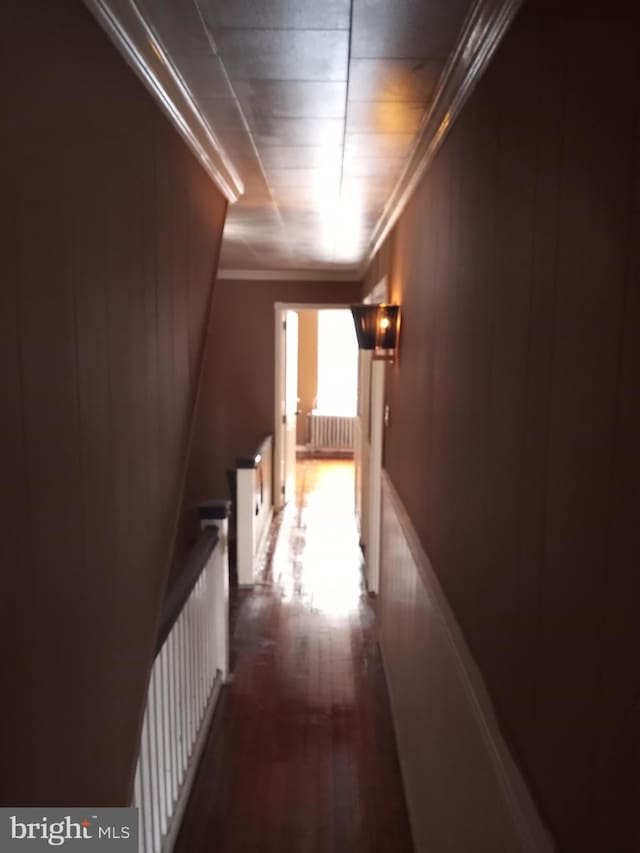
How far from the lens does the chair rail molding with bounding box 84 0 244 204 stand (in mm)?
1337

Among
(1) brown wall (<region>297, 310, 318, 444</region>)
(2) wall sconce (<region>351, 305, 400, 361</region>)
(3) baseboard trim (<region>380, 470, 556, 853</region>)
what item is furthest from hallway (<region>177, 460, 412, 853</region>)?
(1) brown wall (<region>297, 310, 318, 444</region>)

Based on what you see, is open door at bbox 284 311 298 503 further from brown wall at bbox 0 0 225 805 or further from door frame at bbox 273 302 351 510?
brown wall at bbox 0 0 225 805

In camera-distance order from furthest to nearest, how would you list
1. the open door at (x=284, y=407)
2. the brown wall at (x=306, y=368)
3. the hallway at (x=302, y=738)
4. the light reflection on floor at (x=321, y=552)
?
1. the brown wall at (x=306, y=368)
2. the open door at (x=284, y=407)
3. the light reflection on floor at (x=321, y=552)
4. the hallway at (x=302, y=738)

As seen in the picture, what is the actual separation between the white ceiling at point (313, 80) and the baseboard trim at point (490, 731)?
55.8 inches

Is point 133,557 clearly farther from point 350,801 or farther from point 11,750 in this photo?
point 350,801

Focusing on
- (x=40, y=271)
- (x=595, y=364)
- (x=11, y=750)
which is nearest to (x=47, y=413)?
(x=40, y=271)

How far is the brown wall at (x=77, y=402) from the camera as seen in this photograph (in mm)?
981

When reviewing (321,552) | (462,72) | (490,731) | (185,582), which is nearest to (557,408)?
(490,731)

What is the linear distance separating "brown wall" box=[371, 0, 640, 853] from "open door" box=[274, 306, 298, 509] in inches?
194

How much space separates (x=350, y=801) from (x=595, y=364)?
2.35 metres

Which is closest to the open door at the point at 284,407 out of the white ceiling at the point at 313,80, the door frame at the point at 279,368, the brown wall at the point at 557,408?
the door frame at the point at 279,368

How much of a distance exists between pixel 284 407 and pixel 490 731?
18.3ft

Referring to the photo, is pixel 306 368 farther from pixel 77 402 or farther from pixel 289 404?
pixel 77 402

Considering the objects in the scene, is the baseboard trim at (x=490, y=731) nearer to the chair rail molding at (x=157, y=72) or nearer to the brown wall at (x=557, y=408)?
the brown wall at (x=557, y=408)
